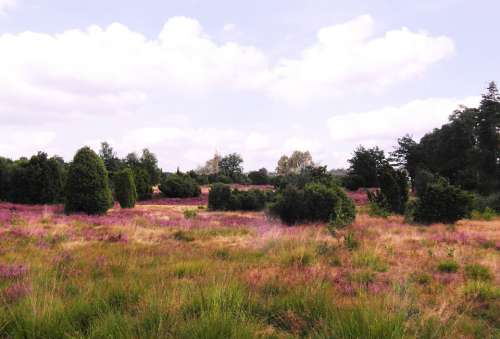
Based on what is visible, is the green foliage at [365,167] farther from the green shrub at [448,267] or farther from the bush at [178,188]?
the green shrub at [448,267]

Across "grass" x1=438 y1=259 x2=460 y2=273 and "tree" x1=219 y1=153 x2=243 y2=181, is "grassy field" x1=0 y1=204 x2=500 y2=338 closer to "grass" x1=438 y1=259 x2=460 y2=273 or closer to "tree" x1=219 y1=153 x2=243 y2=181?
"grass" x1=438 y1=259 x2=460 y2=273

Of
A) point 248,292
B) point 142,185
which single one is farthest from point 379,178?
point 142,185

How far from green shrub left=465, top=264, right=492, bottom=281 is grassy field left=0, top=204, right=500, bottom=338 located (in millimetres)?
34

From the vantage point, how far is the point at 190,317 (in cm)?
363

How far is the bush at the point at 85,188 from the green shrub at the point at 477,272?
18.3 m

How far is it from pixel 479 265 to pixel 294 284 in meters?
4.94

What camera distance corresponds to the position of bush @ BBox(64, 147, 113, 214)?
19.9m

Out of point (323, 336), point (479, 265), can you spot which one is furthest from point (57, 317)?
point (479, 265)

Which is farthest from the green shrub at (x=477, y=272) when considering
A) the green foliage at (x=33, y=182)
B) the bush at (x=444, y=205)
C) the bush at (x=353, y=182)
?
the bush at (x=353, y=182)

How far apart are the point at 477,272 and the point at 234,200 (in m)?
26.2

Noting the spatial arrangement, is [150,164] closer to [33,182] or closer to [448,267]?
[33,182]

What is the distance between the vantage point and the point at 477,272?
7121 millimetres

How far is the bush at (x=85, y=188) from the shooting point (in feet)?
65.3

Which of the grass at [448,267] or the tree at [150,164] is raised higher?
the tree at [150,164]
